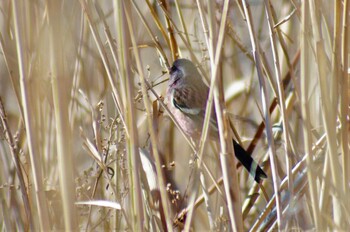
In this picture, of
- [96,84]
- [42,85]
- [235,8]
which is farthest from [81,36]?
[235,8]

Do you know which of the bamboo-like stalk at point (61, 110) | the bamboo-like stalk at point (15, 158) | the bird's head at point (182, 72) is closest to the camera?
the bamboo-like stalk at point (61, 110)

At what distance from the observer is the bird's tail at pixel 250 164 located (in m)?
1.84

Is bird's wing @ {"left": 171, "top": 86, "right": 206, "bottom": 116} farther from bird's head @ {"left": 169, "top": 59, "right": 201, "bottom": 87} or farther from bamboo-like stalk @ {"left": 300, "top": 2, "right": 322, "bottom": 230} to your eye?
bamboo-like stalk @ {"left": 300, "top": 2, "right": 322, "bottom": 230}

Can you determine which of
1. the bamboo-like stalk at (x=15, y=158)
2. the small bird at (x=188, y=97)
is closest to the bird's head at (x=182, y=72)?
the small bird at (x=188, y=97)

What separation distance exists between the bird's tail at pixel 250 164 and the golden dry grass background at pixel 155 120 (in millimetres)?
72

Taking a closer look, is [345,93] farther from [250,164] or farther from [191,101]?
[191,101]

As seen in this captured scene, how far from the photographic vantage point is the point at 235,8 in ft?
7.73

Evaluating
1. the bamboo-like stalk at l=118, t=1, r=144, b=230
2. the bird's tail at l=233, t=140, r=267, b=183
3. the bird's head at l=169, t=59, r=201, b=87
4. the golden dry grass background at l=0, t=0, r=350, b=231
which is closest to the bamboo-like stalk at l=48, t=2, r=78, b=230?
the golden dry grass background at l=0, t=0, r=350, b=231

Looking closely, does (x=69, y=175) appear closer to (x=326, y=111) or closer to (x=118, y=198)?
(x=118, y=198)

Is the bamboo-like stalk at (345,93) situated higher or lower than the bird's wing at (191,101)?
lower

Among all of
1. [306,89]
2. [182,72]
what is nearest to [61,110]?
[306,89]

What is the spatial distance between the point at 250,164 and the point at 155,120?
0.36 metres

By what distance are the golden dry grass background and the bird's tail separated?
7cm

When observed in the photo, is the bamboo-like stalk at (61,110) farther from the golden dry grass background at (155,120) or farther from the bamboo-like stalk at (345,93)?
the bamboo-like stalk at (345,93)
